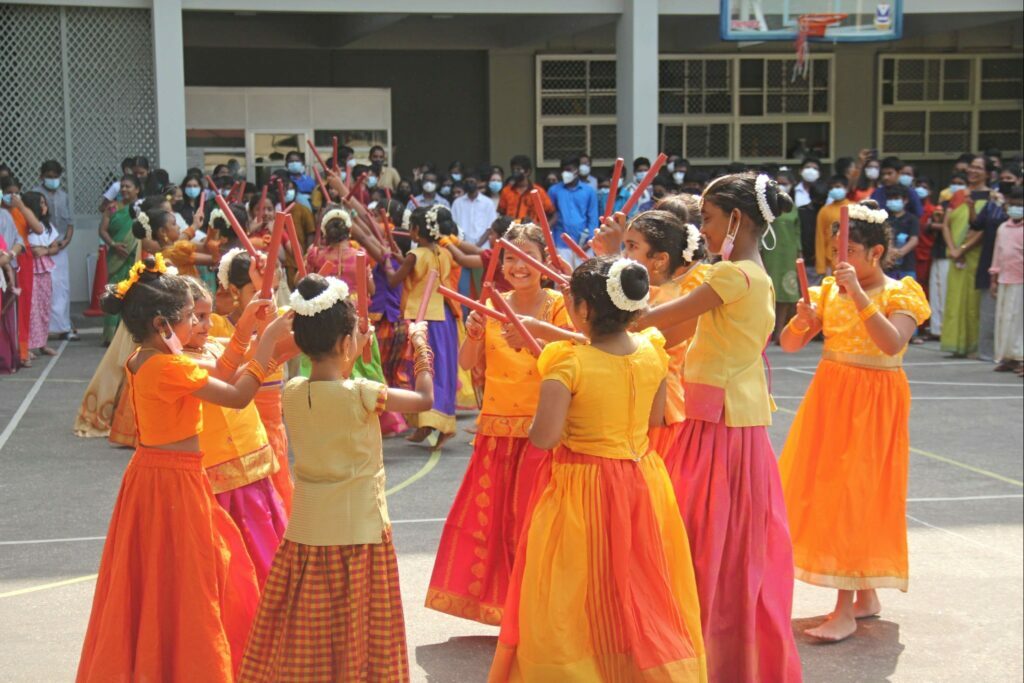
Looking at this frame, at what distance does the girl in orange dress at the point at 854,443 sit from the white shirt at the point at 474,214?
1014 cm

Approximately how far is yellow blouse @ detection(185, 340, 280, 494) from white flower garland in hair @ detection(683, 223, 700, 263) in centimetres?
150

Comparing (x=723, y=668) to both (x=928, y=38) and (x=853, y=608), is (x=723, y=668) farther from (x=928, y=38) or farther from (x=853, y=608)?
(x=928, y=38)

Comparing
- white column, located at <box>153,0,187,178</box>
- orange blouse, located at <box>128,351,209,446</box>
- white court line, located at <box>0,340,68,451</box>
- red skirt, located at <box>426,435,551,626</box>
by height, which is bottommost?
white court line, located at <box>0,340,68,451</box>

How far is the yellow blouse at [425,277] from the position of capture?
27.9 feet

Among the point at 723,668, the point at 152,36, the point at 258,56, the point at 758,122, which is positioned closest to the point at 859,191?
the point at 758,122

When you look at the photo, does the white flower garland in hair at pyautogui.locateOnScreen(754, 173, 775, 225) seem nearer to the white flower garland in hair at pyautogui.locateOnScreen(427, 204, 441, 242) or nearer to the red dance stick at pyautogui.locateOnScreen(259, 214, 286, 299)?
the red dance stick at pyautogui.locateOnScreen(259, 214, 286, 299)

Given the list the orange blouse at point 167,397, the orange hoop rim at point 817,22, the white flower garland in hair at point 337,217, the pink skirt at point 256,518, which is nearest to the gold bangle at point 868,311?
the pink skirt at point 256,518

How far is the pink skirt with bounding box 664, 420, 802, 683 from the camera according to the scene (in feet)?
12.7

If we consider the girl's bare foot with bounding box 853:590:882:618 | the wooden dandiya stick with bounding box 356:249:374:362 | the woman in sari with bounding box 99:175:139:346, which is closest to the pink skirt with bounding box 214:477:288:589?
the wooden dandiya stick with bounding box 356:249:374:362

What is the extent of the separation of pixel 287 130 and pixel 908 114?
1030 cm

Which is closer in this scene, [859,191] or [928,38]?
[859,191]

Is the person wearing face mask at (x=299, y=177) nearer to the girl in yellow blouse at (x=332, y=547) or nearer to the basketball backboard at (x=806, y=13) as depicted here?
the basketball backboard at (x=806, y=13)

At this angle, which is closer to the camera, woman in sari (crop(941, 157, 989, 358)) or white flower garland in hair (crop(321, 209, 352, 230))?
white flower garland in hair (crop(321, 209, 352, 230))

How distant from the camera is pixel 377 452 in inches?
142
